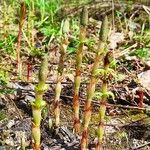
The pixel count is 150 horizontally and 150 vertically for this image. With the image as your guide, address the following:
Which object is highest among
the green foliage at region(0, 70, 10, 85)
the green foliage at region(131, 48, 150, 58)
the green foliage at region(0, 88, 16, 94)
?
the green foliage at region(131, 48, 150, 58)

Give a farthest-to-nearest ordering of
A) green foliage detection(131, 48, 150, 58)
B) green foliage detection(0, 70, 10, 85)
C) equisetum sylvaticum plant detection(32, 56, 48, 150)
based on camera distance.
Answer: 1. green foliage detection(131, 48, 150, 58)
2. green foliage detection(0, 70, 10, 85)
3. equisetum sylvaticum plant detection(32, 56, 48, 150)

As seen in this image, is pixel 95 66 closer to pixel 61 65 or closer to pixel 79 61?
pixel 79 61

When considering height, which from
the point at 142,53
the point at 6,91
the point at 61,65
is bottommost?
the point at 6,91

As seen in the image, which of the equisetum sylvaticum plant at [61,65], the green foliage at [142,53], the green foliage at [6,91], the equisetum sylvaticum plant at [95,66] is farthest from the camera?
the green foliage at [142,53]

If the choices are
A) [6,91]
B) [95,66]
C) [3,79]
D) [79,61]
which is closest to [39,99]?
[95,66]

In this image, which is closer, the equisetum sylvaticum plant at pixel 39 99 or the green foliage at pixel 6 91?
the equisetum sylvaticum plant at pixel 39 99

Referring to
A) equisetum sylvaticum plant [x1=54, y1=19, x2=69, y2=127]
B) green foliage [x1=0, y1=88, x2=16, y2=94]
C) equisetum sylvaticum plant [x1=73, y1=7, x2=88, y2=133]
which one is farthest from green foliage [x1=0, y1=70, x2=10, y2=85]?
equisetum sylvaticum plant [x1=73, y1=7, x2=88, y2=133]

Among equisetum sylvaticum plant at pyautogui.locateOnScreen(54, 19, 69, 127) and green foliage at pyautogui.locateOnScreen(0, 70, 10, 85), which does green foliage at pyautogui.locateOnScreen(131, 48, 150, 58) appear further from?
equisetum sylvaticum plant at pyautogui.locateOnScreen(54, 19, 69, 127)

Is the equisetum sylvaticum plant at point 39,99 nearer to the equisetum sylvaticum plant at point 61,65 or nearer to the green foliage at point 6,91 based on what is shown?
the equisetum sylvaticum plant at point 61,65

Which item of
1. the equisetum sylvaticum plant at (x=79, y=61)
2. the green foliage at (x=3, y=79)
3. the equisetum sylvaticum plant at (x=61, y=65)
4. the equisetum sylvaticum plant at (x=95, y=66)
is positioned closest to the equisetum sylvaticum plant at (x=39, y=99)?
the equisetum sylvaticum plant at (x=95, y=66)

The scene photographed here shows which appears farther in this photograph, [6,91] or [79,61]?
[6,91]

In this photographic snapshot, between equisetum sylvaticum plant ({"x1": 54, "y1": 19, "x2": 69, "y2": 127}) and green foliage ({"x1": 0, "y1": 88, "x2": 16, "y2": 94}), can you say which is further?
green foliage ({"x1": 0, "y1": 88, "x2": 16, "y2": 94})
